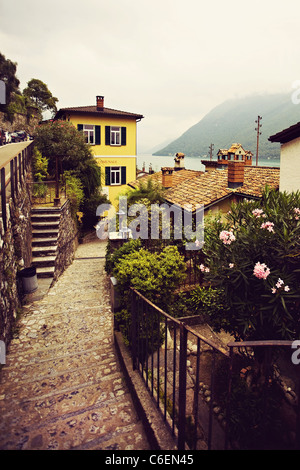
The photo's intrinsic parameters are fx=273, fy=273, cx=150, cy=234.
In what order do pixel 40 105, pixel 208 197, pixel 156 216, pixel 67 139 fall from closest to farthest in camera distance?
pixel 156 216 → pixel 208 197 → pixel 67 139 → pixel 40 105

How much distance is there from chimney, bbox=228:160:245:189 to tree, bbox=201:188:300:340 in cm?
736

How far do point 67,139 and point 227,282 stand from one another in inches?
584

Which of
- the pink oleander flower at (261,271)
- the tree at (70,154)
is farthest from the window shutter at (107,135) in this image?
the pink oleander flower at (261,271)

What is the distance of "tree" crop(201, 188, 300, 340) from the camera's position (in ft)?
10.7

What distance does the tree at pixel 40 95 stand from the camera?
125 ft

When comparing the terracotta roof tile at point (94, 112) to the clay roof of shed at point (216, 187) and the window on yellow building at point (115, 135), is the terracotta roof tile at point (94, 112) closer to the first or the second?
the window on yellow building at point (115, 135)

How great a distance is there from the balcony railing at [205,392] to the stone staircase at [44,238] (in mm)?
4644

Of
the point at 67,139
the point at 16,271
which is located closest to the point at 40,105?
the point at 67,139

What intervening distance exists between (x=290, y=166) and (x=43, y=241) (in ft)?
26.5

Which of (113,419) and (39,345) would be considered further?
(39,345)

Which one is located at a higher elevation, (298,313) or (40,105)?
(40,105)

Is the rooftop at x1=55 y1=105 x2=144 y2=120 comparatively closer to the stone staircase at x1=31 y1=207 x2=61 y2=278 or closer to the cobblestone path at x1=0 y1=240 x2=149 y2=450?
the stone staircase at x1=31 y1=207 x2=61 y2=278
